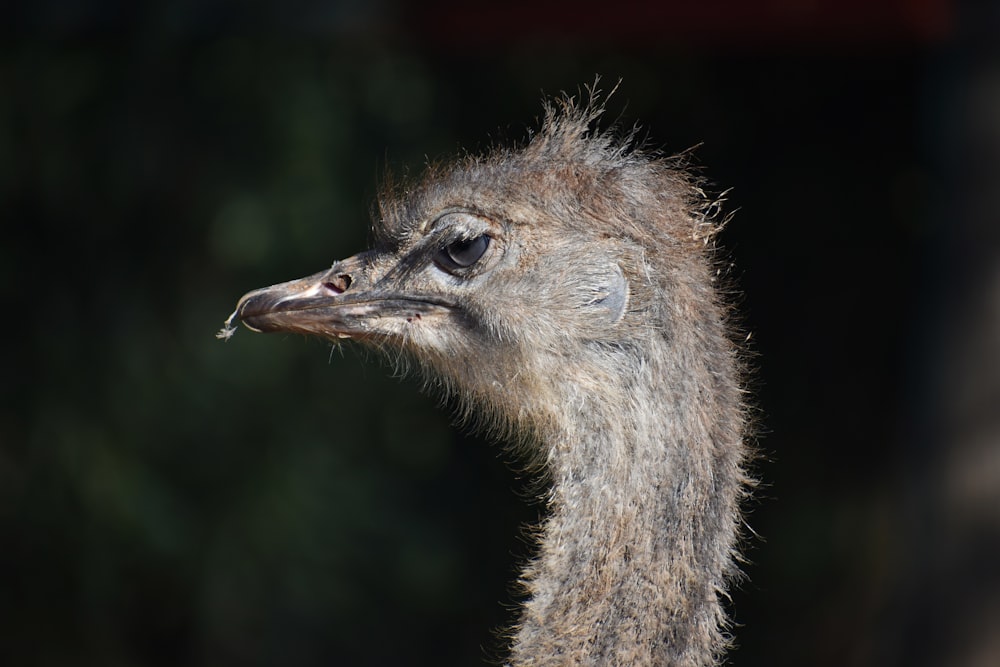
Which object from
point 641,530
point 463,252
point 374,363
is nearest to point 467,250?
point 463,252

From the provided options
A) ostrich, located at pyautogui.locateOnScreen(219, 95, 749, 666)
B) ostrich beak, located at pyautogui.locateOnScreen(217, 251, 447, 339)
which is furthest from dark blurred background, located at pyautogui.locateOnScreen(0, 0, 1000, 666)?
Result: ostrich beak, located at pyautogui.locateOnScreen(217, 251, 447, 339)

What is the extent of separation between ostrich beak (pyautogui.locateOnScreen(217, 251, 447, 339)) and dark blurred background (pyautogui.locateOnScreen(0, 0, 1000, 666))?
224 centimetres

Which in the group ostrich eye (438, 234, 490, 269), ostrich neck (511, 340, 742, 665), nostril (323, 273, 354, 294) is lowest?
ostrich neck (511, 340, 742, 665)

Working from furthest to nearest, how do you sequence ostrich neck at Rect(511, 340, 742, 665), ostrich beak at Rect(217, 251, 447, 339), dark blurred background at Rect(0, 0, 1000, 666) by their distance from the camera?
dark blurred background at Rect(0, 0, 1000, 666)
ostrich beak at Rect(217, 251, 447, 339)
ostrich neck at Rect(511, 340, 742, 665)

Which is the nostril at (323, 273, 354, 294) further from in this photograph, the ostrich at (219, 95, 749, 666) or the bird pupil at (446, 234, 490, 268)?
the bird pupil at (446, 234, 490, 268)

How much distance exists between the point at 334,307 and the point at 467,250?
0.96 ft

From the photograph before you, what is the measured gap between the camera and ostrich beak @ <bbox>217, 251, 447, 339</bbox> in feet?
8.01

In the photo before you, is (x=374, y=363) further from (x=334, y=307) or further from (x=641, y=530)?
(x=641, y=530)

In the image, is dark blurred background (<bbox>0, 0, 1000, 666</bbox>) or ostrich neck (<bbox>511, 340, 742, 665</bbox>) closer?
ostrich neck (<bbox>511, 340, 742, 665</bbox>)

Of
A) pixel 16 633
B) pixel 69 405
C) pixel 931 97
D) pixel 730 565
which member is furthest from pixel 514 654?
pixel 931 97

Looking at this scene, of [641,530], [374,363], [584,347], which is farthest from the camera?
[374,363]

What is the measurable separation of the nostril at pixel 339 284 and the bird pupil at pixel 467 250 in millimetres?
224

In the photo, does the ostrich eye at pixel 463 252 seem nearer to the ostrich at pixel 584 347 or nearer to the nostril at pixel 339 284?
the ostrich at pixel 584 347

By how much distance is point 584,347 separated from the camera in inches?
94.0
